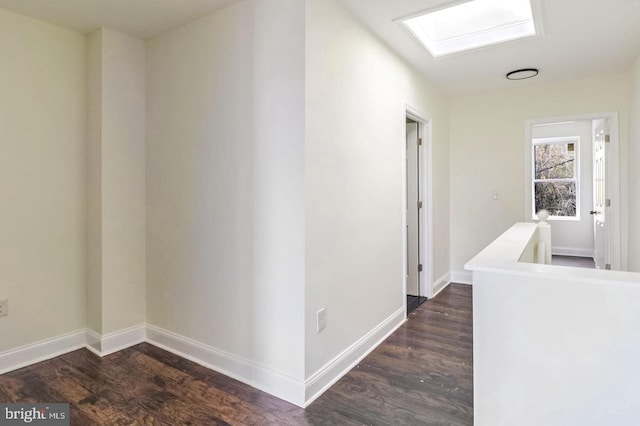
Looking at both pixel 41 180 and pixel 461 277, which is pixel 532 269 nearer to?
pixel 41 180

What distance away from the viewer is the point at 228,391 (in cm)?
215

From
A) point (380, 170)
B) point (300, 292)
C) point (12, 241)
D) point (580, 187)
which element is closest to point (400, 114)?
point (380, 170)

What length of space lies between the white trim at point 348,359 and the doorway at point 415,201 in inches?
35.4

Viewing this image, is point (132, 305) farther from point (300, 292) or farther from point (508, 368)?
point (508, 368)

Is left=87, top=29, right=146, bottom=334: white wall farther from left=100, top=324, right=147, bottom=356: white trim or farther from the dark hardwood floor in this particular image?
the dark hardwood floor

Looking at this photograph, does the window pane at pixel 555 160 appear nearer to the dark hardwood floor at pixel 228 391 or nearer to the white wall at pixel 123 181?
the dark hardwood floor at pixel 228 391

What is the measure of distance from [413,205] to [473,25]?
1779 millimetres

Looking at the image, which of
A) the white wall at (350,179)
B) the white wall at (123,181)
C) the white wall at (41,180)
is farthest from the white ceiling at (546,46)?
the white wall at (41,180)

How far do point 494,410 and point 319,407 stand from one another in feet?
2.94

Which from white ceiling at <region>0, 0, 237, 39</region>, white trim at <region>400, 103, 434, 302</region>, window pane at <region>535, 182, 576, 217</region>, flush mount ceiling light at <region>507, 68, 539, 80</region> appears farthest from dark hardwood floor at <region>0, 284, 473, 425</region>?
window pane at <region>535, 182, 576, 217</region>

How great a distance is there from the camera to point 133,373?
237cm

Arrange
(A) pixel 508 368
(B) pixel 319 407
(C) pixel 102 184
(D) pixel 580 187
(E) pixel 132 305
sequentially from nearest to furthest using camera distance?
(A) pixel 508 368 → (B) pixel 319 407 → (C) pixel 102 184 → (E) pixel 132 305 → (D) pixel 580 187

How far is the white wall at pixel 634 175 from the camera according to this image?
11.0ft

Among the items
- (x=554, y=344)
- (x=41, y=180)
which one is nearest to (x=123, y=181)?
(x=41, y=180)
